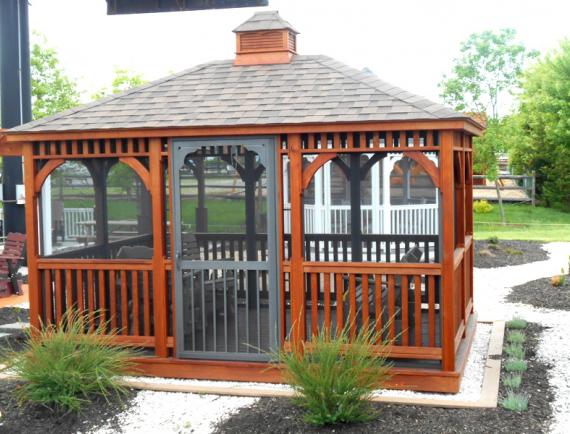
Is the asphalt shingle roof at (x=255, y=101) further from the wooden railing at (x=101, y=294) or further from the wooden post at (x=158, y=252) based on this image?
the wooden railing at (x=101, y=294)

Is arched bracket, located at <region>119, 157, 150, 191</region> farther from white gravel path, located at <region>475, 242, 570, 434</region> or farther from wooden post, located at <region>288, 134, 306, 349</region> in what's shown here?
white gravel path, located at <region>475, 242, 570, 434</region>

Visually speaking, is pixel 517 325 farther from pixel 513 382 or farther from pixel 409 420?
pixel 409 420

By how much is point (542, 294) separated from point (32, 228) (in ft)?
22.8

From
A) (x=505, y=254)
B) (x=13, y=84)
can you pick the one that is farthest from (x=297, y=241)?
(x=505, y=254)

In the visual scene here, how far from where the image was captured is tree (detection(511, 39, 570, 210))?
29.2 meters

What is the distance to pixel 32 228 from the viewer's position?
7.08 metres

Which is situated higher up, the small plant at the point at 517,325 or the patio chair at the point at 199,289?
the patio chair at the point at 199,289

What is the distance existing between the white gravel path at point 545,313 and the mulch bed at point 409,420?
0.14 metres

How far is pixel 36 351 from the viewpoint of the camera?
5.95 m

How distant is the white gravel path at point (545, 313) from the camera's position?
20.6ft

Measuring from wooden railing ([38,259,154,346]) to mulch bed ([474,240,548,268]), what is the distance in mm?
8848

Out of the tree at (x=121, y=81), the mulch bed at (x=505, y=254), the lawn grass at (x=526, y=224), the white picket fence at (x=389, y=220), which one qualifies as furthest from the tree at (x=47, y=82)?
the mulch bed at (x=505, y=254)

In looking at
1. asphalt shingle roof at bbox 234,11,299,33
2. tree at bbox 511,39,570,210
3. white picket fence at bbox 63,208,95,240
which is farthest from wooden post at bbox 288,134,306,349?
tree at bbox 511,39,570,210

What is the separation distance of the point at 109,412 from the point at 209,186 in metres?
2.52
